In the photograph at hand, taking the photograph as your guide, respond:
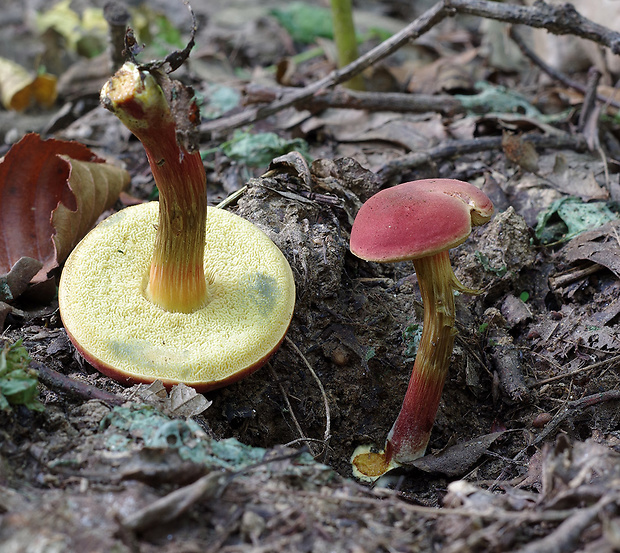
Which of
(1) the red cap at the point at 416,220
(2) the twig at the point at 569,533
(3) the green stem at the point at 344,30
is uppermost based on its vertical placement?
(3) the green stem at the point at 344,30

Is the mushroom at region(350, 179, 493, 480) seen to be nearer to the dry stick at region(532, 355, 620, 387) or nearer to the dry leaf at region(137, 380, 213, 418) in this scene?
the dry stick at region(532, 355, 620, 387)

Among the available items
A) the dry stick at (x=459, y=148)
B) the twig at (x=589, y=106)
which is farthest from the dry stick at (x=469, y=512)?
the twig at (x=589, y=106)

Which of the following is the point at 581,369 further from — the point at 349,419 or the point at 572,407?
the point at 349,419

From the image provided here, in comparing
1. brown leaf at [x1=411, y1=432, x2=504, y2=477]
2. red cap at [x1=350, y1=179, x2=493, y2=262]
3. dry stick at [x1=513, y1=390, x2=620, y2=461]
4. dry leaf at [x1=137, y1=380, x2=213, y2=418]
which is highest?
red cap at [x1=350, y1=179, x2=493, y2=262]

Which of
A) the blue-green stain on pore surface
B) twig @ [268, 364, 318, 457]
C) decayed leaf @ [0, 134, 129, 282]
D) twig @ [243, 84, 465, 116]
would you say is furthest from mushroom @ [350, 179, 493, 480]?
twig @ [243, 84, 465, 116]

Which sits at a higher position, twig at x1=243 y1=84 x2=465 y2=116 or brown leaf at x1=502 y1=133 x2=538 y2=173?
twig at x1=243 y1=84 x2=465 y2=116

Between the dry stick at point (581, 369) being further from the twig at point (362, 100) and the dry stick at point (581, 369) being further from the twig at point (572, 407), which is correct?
the twig at point (362, 100)

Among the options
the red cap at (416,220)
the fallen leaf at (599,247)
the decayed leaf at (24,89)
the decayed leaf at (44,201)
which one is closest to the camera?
the red cap at (416,220)
